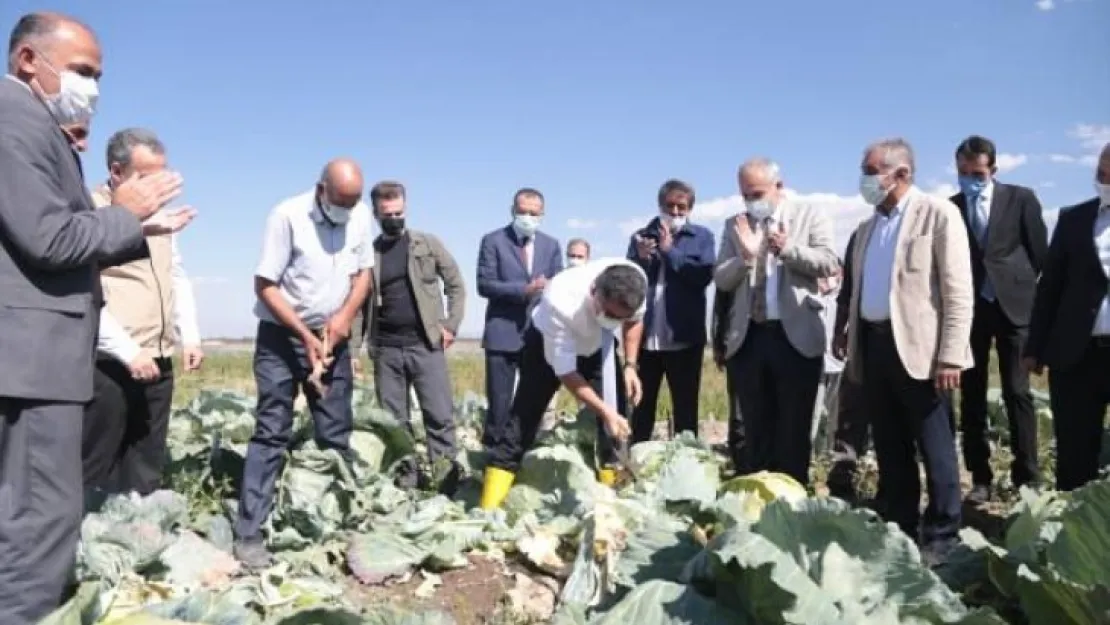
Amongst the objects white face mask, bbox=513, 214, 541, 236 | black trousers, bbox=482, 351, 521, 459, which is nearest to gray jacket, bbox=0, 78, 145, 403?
black trousers, bbox=482, 351, 521, 459

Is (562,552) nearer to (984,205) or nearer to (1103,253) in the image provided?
(1103,253)

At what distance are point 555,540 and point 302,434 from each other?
229 cm

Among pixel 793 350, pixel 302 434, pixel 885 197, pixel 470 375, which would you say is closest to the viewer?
pixel 885 197

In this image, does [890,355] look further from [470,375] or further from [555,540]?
[470,375]

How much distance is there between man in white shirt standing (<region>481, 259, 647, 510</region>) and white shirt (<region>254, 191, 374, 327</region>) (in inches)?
46.7

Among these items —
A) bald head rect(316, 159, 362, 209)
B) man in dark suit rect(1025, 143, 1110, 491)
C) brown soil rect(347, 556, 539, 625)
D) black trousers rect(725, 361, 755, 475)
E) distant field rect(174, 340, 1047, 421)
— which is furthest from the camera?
distant field rect(174, 340, 1047, 421)

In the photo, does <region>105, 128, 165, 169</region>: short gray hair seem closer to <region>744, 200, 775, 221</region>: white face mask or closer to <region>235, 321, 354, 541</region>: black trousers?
<region>235, 321, 354, 541</region>: black trousers

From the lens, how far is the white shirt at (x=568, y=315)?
16.8 feet

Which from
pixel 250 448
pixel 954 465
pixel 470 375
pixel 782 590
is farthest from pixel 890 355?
pixel 470 375

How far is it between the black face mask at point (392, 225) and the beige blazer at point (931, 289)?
12.2ft

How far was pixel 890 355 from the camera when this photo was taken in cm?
469

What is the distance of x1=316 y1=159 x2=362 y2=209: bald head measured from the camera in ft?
16.3

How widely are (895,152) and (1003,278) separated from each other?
5.66 ft

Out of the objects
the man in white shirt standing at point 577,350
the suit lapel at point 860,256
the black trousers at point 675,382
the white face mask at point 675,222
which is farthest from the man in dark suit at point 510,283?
the suit lapel at point 860,256
